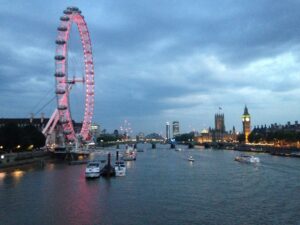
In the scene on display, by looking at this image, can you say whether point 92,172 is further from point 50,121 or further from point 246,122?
point 246,122

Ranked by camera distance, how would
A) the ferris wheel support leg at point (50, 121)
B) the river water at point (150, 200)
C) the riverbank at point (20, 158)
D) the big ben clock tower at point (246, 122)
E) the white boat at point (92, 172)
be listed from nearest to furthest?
the river water at point (150, 200)
the white boat at point (92, 172)
the riverbank at point (20, 158)
the ferris wheel support leg at point (50, 121)
the big ben clock tower at point (246, 122)

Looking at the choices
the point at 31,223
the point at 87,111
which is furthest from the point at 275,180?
the point at 87,111

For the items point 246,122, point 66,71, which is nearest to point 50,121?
point 66,71

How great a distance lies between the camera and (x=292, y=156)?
272 feet

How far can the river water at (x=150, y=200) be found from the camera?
24141 millimetres

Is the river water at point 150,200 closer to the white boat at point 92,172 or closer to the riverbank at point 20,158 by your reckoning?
the white boat at point 92,172

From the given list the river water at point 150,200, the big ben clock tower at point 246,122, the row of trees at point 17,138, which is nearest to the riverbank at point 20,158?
the row of trees at point 17,138

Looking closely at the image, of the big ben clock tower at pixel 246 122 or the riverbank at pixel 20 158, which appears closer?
the riverbank at pixel 20 158

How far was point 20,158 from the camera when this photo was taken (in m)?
60.8

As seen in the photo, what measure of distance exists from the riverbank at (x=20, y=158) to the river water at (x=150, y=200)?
986 cm

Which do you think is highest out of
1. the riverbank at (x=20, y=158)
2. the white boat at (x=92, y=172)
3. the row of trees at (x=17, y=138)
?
the row of trees at (x=17, y=138)

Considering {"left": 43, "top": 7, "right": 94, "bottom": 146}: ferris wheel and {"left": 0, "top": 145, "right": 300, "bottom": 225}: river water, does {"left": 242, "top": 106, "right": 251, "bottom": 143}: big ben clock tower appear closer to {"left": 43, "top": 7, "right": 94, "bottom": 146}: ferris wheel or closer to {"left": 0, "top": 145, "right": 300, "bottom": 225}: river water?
{"left": 43, "top": 7, "right": 94, "bottom": 146}: ferris wheel

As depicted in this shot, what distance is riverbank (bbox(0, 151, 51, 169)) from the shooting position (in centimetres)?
5336

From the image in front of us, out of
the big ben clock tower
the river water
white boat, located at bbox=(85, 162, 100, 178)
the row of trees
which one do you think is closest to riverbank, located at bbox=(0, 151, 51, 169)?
the row of trees
